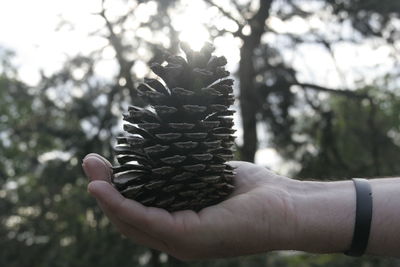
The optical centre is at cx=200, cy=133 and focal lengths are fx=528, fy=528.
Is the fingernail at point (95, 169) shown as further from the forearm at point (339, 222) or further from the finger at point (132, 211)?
the forearm at point (339, 222)

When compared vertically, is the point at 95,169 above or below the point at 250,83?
above

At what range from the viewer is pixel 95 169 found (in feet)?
5.74

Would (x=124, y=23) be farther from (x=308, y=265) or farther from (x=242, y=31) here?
(x=308, y=265)

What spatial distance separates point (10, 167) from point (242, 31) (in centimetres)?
911

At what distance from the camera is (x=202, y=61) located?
1864 millimetres

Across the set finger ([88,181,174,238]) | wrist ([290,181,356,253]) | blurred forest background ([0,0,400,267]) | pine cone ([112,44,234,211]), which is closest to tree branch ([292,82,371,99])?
blurred forest background ([0,0,400,267])

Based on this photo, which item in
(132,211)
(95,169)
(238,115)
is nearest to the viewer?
(132,211)

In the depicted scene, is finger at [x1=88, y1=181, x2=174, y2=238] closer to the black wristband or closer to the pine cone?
the pine cone

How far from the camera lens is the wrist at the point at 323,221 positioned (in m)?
1.80

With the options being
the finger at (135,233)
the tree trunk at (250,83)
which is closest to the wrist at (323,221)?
the finger at (135,233)

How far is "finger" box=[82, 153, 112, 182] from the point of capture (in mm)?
1744

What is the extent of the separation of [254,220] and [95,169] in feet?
1.80

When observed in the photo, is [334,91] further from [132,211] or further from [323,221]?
[132,211]

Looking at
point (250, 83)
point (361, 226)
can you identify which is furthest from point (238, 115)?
point (361, 226)
